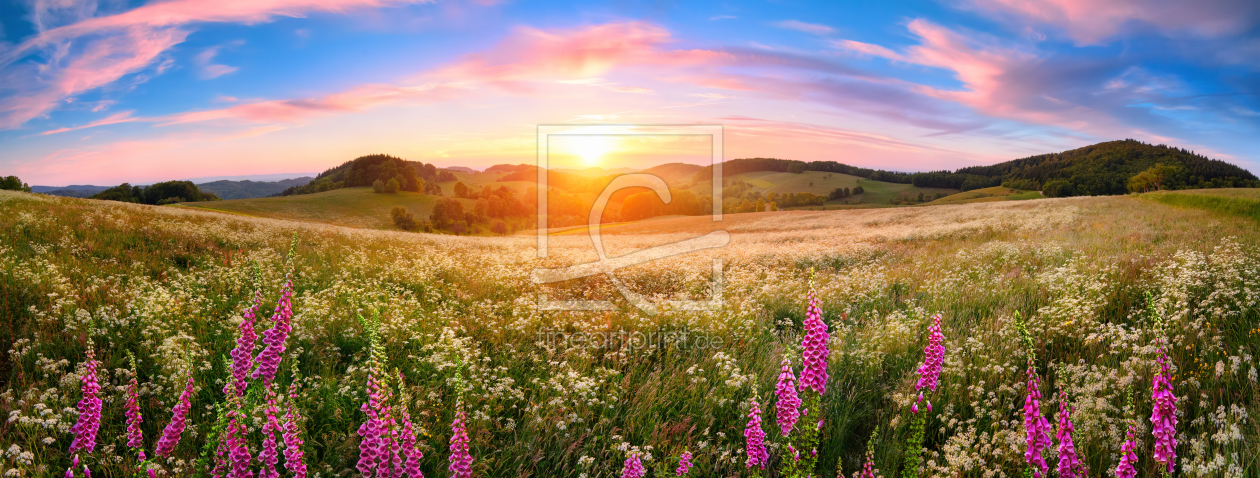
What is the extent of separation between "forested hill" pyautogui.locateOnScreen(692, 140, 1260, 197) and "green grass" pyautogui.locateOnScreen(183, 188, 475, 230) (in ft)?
153

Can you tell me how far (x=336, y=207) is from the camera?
70.8 m

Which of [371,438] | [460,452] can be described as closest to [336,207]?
[371,438]

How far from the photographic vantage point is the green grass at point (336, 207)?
2467 inches

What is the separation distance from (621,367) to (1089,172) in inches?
4317

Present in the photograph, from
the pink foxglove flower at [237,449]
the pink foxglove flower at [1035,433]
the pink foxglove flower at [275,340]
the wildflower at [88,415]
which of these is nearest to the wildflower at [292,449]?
the pink foxglove flower at [237,449]

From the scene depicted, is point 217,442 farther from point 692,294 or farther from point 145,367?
point 692,294

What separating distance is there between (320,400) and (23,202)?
20.0 meters

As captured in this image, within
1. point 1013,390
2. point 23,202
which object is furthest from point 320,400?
point 23,202

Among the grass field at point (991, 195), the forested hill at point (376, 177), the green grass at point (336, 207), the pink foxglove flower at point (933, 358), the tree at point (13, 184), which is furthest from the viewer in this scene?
the forested hill at point (376, 177)

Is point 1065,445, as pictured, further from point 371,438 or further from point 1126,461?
point 371,438

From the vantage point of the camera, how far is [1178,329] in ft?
18.3

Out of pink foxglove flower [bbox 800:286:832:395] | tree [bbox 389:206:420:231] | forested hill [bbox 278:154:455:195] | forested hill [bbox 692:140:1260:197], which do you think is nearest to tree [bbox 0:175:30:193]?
tree [bbox 389:206:420:231]

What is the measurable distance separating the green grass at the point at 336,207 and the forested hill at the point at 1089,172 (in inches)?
1838

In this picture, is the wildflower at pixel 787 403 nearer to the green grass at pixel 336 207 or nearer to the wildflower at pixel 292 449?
the wildflower at pixel 292 449
